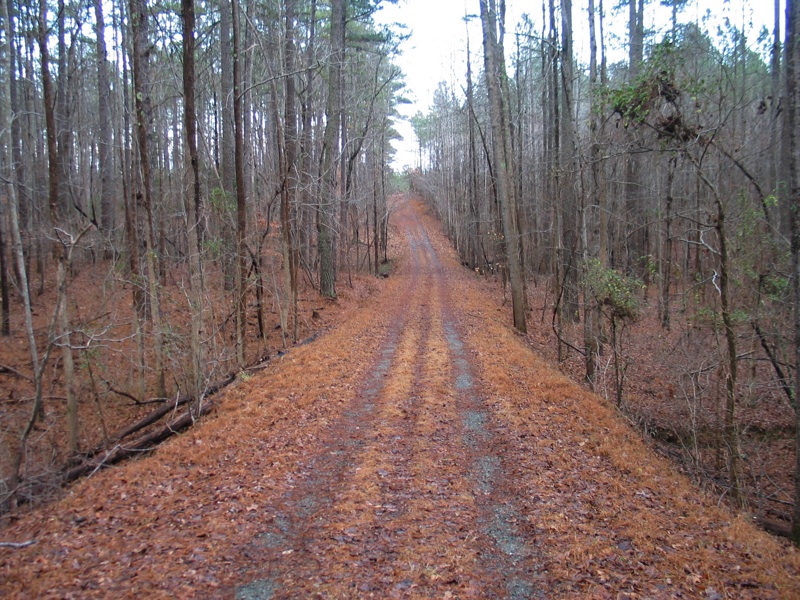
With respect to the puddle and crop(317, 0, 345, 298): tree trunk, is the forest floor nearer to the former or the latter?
the puddle

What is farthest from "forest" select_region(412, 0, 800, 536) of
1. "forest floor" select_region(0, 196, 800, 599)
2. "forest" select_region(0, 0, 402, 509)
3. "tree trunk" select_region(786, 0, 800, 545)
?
"forest" select_region(0, 0, 402, 509)

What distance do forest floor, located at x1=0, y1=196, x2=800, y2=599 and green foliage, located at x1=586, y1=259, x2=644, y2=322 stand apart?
2197 mm

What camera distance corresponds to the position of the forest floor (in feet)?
12.9

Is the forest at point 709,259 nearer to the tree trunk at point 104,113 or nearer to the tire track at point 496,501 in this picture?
the tire track at point 496,501

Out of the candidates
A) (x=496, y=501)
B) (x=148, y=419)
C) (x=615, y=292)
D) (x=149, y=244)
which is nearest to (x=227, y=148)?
(x=149, y=244)

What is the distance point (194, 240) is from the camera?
30.4 feet

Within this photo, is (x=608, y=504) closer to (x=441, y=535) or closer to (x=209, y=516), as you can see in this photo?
(x=441, y=535)

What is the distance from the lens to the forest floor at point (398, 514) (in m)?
3.94

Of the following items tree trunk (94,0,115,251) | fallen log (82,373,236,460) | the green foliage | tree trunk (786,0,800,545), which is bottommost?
fallen log (82,373,236,460)

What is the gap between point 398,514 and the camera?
495 cm

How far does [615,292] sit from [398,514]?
719 centimetres

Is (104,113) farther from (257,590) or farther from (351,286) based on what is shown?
(257,590)

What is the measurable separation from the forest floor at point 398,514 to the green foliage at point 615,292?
7.21 feet

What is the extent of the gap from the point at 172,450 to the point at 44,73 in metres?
7.05
